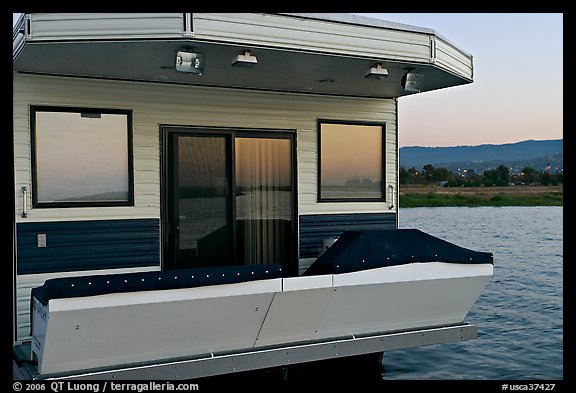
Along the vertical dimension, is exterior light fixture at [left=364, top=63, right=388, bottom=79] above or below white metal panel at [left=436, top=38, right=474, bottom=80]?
below

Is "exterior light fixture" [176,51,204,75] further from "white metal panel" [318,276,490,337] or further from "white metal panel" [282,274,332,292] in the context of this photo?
"white metal panel" [318,276,490,337]

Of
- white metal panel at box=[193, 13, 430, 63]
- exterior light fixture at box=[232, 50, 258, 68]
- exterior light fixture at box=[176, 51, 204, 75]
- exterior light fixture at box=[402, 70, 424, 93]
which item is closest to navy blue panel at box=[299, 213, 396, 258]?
exterior light fixture at box=[402, 70, 424, 93]

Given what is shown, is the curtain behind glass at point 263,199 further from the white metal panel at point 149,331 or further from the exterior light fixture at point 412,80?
the white metal panel at point 149,331

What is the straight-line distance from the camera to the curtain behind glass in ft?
21.2

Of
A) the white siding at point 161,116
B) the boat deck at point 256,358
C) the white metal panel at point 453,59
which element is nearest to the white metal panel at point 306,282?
the boat deck at point 256,358

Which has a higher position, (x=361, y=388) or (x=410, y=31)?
(x=410, y=31)

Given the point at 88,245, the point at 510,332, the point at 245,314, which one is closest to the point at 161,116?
the point at 88,245

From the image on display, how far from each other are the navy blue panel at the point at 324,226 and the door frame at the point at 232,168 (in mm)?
90

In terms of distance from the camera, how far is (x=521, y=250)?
2364 centimetres

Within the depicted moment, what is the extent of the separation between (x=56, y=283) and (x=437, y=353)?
231 inches

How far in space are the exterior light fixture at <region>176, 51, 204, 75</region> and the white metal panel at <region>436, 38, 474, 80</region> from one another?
2055 millimetres

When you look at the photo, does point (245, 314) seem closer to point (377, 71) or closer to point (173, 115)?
point (173, 115)

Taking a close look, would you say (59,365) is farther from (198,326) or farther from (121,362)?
(198,326)

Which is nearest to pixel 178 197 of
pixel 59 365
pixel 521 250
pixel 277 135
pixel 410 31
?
pixel 277 135
